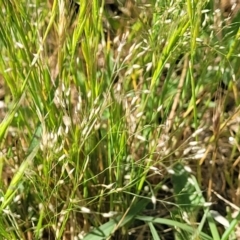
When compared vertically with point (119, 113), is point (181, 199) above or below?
below

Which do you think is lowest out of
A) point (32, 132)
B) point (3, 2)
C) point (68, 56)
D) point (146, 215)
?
point (146, 215)

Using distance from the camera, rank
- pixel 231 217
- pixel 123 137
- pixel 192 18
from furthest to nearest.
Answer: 1. pixel 231 217
2. pixel 123 137
3. pixel 192 18

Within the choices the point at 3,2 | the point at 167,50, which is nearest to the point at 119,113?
the point at 167,50

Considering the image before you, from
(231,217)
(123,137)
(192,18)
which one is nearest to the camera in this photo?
(192,18)

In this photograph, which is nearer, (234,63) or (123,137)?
(123,137)

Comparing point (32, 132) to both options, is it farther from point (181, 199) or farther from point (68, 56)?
point (181, 199)

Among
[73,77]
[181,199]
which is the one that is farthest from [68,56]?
[181,199]
